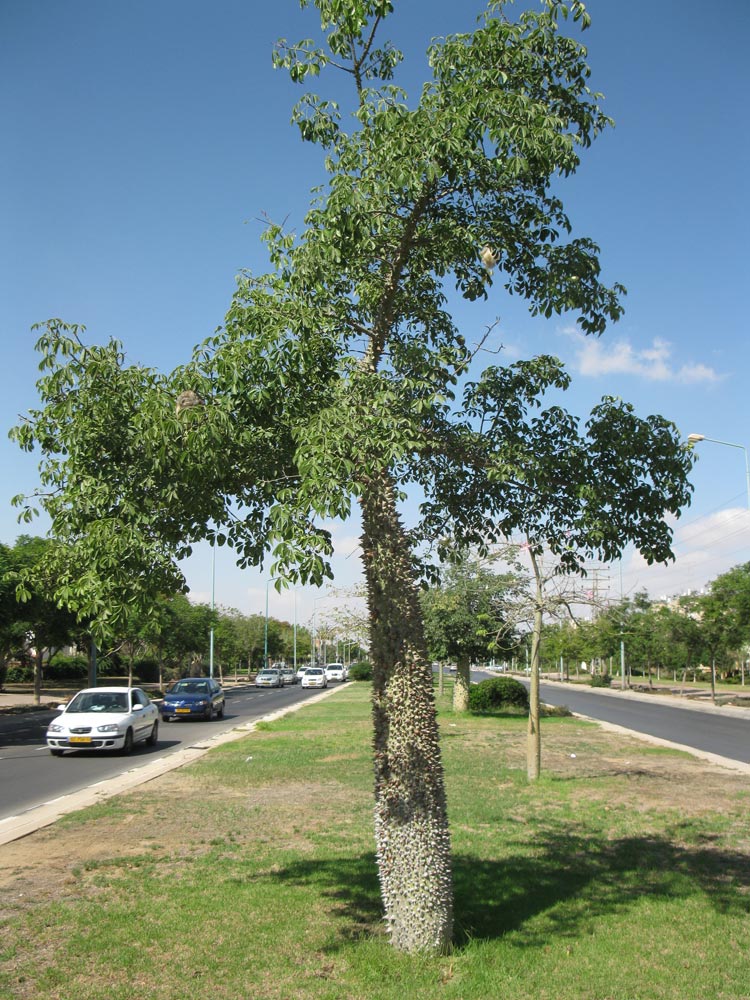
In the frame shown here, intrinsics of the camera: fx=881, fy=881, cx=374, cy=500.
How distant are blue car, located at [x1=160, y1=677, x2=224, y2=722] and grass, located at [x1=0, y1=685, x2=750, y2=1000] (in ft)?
51.5

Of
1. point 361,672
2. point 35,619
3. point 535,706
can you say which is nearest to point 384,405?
point 535,706

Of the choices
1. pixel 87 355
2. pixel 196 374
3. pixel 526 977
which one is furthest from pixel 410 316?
pixel 526 977

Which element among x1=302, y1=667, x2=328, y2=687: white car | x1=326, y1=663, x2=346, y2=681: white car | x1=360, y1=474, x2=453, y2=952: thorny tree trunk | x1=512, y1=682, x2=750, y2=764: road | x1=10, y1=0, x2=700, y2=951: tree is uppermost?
x1=10, y1=0, x2=700, y2=951: tree

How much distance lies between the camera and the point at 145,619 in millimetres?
5543

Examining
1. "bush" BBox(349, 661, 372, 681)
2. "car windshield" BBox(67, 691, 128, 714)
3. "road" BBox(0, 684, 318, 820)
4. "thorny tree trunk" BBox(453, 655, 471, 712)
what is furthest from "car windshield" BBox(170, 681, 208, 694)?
"bush" BBox(349, 661, 372, 681)

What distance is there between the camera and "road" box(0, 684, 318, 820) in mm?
12500

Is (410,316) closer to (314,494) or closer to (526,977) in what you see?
(314,494)

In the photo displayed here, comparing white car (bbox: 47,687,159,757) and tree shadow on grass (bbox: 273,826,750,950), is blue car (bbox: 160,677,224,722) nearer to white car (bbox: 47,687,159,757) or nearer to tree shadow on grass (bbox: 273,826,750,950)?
white car (bbox: 47,687,159,757)

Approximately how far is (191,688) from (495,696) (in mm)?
10076

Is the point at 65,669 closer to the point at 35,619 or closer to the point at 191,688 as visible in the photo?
the point at 35,619

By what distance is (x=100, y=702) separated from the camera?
18531 millimetres

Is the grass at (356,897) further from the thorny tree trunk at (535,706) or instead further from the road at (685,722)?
the road at (685,722)

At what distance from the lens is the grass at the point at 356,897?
494 centimetres

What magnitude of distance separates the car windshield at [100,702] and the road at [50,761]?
0.89m
